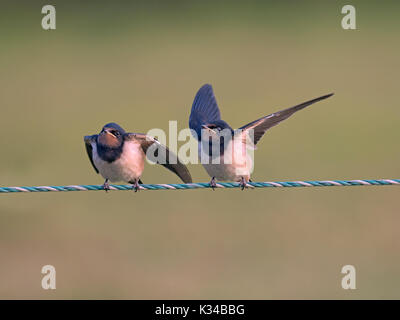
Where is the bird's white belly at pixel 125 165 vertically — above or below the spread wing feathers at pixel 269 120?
below

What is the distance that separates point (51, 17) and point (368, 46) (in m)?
7.31

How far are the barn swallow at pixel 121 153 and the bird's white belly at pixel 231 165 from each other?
43 centimetres

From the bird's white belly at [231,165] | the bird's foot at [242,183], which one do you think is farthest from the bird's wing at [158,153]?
the bird's foot at [242,183]

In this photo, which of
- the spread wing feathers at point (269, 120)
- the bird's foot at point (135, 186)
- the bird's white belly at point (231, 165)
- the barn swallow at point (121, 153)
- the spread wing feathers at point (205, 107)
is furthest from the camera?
the spread wing feathers at point (205, 107)

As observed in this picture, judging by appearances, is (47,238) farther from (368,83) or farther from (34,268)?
(368,83)

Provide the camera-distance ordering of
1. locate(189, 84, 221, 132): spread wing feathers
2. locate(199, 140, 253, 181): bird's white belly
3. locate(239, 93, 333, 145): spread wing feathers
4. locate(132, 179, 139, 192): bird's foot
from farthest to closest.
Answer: locate(189, 84, 221, 132): spread wing feathers → locate(199, 140, 253, 181): bird's white belly → locate(239, 93, 333, 145): spread wing feathers → locate(132, 179, 139, 192): bird's foot

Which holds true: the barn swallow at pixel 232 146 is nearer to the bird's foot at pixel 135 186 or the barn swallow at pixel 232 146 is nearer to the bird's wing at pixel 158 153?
the bird's wing at pixel 158 153

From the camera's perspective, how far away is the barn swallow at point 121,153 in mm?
6410

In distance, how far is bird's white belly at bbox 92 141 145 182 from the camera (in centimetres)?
641

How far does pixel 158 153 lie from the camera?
21.7 ft

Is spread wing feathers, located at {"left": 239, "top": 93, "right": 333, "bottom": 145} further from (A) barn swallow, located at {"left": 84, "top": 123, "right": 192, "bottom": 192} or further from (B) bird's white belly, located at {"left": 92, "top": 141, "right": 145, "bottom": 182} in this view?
(B) bird's white belly, located at {"left": 92, "top": 141, "right": 145, "bottom": 182}

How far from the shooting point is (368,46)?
1747cm

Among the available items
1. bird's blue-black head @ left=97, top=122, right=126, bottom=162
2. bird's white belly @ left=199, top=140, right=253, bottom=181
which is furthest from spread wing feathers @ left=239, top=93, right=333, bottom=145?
bird's blue-black head @ left=97, top=122, right=126, bottom=162

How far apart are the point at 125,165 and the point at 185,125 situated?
21.4ft
